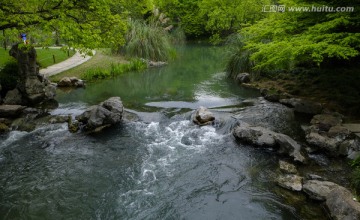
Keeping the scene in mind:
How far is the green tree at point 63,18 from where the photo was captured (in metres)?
9.43

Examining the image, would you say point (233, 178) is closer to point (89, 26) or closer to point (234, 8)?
point (89, 26)

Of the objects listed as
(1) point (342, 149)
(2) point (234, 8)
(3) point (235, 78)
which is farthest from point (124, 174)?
(2) point (234, 8)

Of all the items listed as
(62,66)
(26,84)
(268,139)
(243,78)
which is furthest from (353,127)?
(62,66)

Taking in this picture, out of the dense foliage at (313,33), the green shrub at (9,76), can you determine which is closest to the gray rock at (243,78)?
the dense foliage at (313,33)

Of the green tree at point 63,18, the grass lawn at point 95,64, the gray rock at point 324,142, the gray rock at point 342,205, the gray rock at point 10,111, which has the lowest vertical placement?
the gray rock at point 342,205

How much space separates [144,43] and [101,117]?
13.0m

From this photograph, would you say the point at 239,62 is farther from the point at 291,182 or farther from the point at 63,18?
the point at 291,182

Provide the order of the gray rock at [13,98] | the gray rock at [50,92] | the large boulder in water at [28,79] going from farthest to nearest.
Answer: the gray rock at [50,92] → the large boulder in water at [28,79] → the gray rock at [13,98]

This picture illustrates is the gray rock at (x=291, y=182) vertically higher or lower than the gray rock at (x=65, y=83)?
lower

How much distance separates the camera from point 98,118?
37.8ft

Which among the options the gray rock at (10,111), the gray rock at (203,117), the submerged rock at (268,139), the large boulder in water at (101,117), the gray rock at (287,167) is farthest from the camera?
the gray rock at (10,111)

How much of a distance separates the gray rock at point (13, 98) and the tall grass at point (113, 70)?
4945 millimetres

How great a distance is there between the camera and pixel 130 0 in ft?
37.8

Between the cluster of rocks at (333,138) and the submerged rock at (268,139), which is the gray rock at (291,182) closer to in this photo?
the submerged rock at (268,139)
